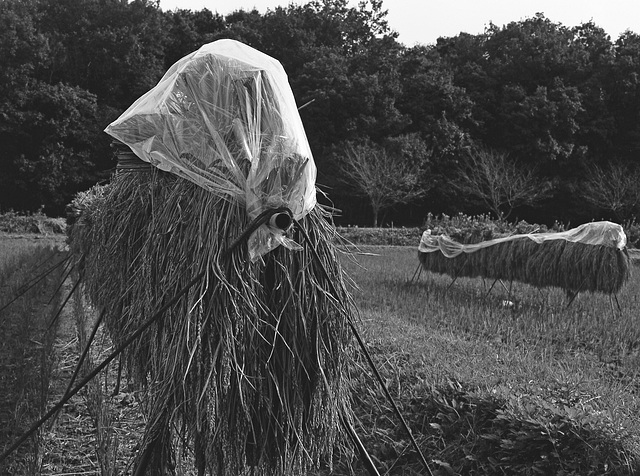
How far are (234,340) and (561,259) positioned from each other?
302 inches

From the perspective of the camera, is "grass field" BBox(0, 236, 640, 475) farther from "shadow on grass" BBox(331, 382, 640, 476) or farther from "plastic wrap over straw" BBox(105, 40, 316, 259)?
"plastic wrap over straw" BBox(105, 40, 316, 259)

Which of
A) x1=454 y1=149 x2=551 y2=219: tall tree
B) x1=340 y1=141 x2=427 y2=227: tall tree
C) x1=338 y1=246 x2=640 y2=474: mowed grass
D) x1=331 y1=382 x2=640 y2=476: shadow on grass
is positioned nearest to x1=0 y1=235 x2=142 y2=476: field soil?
x1=331 y1=382 x2=640 y2=476: shadow on grass

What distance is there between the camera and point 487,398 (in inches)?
154

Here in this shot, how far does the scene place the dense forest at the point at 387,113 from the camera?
28844 mm

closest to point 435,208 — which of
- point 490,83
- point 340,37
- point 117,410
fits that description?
point 490,83

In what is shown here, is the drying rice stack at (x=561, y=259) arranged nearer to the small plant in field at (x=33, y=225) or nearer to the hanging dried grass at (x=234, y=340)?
the hanging dried grass at (x=234, y=340)

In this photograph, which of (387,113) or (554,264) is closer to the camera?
(554,264)

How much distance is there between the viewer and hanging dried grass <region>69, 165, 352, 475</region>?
2285mm

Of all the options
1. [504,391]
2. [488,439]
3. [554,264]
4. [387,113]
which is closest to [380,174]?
[387,113]

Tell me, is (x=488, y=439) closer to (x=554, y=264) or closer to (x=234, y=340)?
(x=234, y=340)

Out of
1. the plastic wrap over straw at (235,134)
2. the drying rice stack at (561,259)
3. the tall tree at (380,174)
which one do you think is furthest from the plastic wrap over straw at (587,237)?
the tall tree at (380,174)

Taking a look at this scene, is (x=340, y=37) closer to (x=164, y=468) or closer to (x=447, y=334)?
(x=447, y=334)

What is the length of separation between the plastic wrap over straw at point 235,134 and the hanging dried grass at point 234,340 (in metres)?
0.10

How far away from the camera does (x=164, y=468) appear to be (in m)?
2.45
